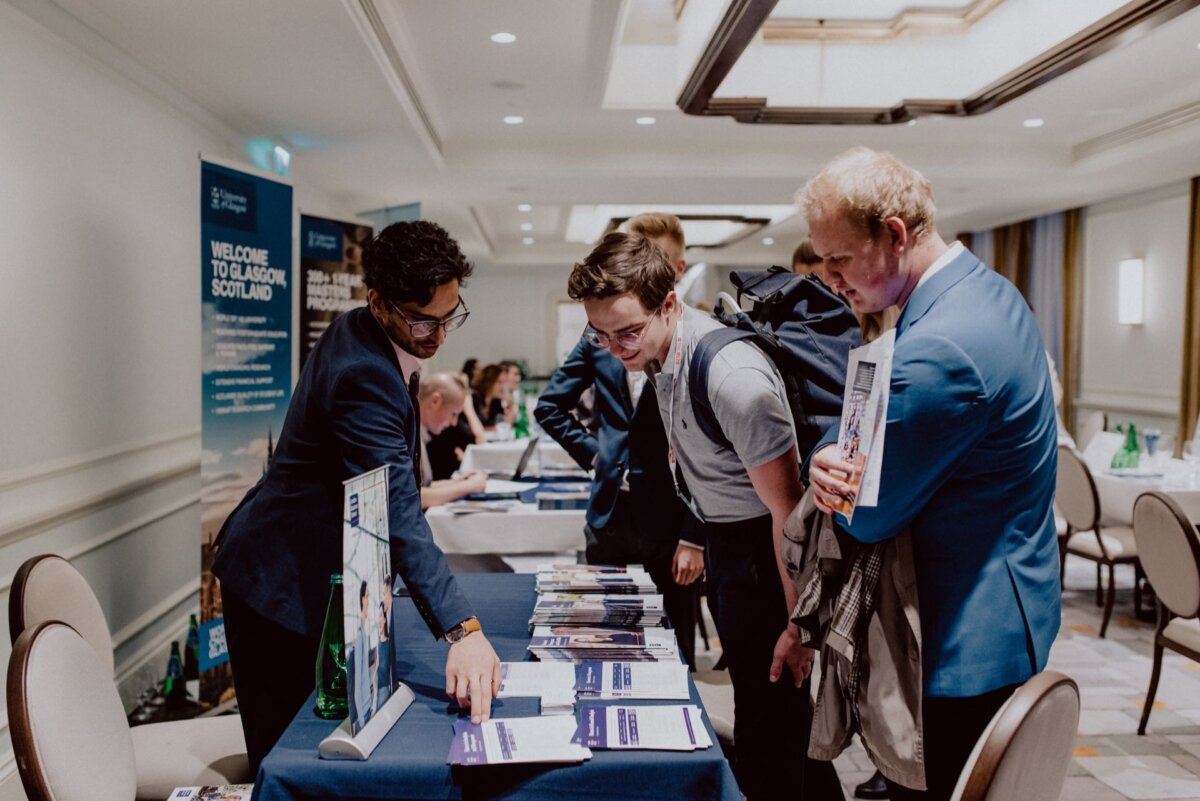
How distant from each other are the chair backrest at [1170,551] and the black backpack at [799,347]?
1.93 metres

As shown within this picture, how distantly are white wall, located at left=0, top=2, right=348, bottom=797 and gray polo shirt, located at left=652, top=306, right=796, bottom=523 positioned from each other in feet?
6.81

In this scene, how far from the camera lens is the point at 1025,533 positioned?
4.16 feet

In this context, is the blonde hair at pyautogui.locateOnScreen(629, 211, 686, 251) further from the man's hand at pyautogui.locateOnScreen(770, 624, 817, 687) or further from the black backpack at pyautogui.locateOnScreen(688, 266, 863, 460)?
the man's hand at pyautogui.locateOnScreen(770, 624, 817, 687)

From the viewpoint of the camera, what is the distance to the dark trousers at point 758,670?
1.78 meters

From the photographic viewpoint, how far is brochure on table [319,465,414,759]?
120 centimetres

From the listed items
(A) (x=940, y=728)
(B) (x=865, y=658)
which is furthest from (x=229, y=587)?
(A) (x=940, y=728)

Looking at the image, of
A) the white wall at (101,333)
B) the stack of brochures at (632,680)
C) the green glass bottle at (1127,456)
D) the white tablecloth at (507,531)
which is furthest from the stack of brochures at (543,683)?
the green glass bottle at (1127,456)

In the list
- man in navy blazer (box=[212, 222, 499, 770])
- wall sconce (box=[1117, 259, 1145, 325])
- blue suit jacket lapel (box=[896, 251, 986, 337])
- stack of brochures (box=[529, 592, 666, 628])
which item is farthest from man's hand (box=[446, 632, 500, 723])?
wall sconce (box=[1117, 259, 1145, 325])

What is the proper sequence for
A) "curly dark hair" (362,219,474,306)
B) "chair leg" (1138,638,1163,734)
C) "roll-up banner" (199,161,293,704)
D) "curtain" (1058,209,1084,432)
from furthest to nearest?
1. "curtain" (1058,209,1084,432)
2. "roll-up banner" (199,161,293,704)
3. "chair leg" (1138,638,1163,734)
4. "curly dark hair" (362,219,474,306)

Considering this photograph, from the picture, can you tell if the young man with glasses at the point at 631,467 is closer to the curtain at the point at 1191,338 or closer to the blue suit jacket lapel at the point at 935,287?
the blue suit jacket lapel at the point at 935,287

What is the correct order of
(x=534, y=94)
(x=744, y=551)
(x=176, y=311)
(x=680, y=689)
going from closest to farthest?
1. (x=680, y=689)
2. (x=744, y=551)
3. (x=176, y=311)
4. (x=534, y=94)

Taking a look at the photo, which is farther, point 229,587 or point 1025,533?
point 229,587

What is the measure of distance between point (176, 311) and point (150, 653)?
4.83ft

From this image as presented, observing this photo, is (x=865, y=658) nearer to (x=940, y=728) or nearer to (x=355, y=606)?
(x=940, y=728)
